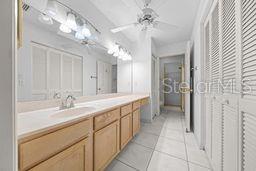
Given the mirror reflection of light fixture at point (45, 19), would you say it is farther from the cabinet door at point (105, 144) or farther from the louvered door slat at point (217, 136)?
the louvered door slat at point (217, 136)

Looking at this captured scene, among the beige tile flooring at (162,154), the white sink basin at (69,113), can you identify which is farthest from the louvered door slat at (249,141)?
the white sink basin at (69,113)

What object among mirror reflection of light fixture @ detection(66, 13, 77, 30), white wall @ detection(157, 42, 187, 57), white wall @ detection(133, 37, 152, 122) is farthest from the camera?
white wall @ detection(157, 42, 187, 57)

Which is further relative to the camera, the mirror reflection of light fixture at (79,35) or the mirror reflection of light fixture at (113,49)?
the mirror reflection of light fixture at (113,49)

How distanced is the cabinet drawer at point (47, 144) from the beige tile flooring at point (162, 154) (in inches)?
34.2

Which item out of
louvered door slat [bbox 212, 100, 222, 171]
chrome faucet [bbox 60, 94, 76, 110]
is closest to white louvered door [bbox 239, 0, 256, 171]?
louvered door slat [bbox 212, 100, 222, 171]

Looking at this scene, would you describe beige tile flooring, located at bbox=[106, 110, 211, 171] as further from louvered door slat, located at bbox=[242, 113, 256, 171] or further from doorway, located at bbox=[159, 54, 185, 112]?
doorway, located at bbox=[159, 54, 185, 112]

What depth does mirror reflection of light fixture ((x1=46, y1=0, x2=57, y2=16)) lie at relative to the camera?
1.36 m

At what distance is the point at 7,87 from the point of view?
463 millimetres

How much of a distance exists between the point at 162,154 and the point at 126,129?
62 centimetres

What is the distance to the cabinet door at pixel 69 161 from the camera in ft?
2.46

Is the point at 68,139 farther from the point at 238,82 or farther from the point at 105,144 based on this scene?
the point at 238,82

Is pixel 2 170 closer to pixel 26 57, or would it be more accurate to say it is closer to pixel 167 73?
pixel 26 57

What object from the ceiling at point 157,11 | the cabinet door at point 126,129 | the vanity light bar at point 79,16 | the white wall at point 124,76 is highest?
the ceiling at point 157,11

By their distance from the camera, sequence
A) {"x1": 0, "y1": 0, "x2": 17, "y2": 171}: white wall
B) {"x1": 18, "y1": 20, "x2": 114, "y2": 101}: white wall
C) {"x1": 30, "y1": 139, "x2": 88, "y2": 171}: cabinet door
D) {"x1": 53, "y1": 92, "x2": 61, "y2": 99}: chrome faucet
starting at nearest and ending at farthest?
{"x1": 0, "y1": 0, "x2": 17, "y2": 171}: white wall → {"x1": 30, "y1": 139, "x2": 88, "y2": 171}: cabinet door → {"x1": 18, "y1": 20, "x2": 114, "y2": 101}: white wall → {"x1": 53, "y1": 92, "x2": 61, "y2": 99}: chrome faucet
